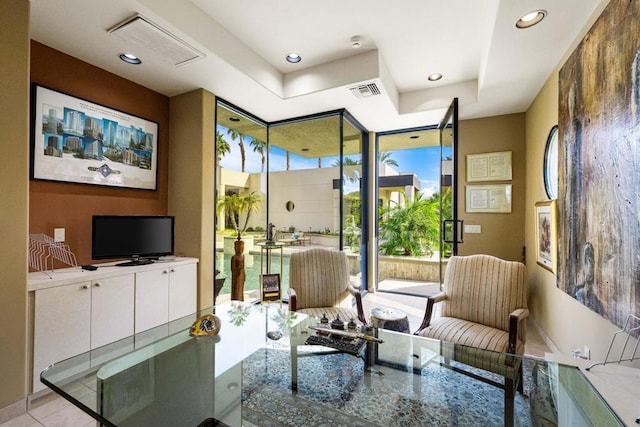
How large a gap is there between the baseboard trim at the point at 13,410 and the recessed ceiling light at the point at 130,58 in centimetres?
280

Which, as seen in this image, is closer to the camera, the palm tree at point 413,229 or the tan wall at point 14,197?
the tan wall at point 14,197

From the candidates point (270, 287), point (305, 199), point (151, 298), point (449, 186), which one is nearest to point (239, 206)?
point (305, 199)

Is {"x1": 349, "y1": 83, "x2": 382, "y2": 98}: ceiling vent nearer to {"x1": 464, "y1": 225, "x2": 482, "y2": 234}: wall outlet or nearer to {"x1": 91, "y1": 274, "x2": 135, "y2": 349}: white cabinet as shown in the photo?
{"x1": 464, "y1": 225, "x2": 482, "y2": 234}: wall outlet

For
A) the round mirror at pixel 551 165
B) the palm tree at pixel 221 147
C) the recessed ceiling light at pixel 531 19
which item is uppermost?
the recessed ceiling light at pixel 531 19

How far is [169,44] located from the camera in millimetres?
2391

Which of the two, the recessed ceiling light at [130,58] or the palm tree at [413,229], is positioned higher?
the recessed ceiling light at [130,58]

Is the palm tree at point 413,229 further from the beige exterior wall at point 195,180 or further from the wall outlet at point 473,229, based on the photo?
the beige exterior wall at point 195,180

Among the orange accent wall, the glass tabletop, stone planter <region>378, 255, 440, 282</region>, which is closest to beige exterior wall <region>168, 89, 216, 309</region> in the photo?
the orange accent wall

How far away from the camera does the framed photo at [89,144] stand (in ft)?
7.93

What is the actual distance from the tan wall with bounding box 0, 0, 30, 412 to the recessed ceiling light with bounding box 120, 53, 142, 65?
70cm

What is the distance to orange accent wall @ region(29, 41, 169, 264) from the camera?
2.43 m

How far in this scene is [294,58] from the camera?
10.3 ft

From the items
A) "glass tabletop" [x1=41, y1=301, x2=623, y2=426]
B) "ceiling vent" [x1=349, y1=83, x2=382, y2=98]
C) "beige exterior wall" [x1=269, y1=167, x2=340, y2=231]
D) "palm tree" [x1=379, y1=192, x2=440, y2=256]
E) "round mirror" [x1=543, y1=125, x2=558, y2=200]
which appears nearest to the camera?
"glass tabletop" [x1=41, y1=301, x2=623, y2=426]

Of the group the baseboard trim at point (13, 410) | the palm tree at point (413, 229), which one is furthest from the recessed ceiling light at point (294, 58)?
the palm tree at point (413, 229)
